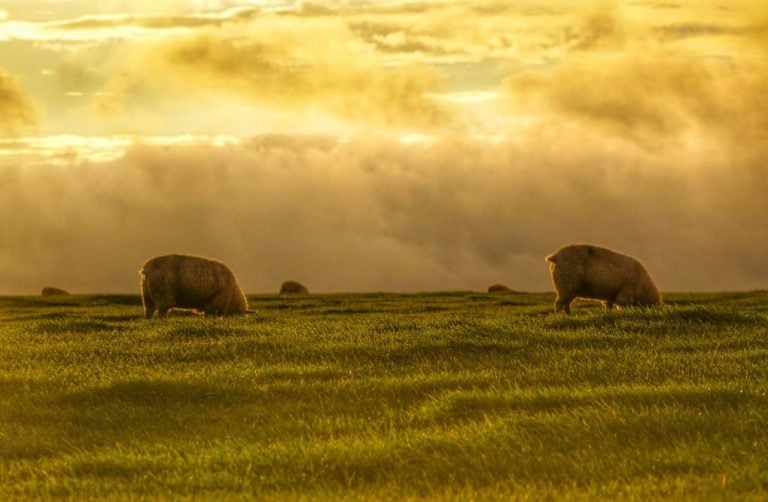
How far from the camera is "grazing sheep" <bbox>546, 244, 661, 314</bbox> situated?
2948cm

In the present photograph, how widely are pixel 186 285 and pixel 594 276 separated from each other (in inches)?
506

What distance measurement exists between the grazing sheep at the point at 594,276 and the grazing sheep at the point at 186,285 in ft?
34.9

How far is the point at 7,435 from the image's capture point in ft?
37.1

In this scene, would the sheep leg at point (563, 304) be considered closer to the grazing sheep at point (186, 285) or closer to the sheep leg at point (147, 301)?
the grazing sheep at point (186, 285)

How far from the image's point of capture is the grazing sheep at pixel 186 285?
29.5 m

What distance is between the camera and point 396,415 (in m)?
11.5

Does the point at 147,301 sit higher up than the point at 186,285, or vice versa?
the point at 186,285

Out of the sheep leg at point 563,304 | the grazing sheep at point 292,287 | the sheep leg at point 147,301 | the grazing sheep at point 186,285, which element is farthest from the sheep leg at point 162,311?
the grazing sheep at point 292,287

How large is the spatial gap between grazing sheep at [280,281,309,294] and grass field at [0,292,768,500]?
45832mm

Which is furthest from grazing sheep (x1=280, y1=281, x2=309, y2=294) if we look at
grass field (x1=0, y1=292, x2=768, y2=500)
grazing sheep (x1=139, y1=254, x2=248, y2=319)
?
grass field (x1=0, y1=292, x2=768, y2=500)

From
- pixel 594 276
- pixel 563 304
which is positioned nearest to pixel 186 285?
pixel 563 304

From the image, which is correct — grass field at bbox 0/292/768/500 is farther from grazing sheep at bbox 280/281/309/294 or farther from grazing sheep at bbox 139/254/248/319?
grazing sheep at bbox 280/281/309/294

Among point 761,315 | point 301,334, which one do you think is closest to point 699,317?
point 761,315

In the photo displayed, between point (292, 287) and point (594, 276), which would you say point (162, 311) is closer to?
point (594, 276)
